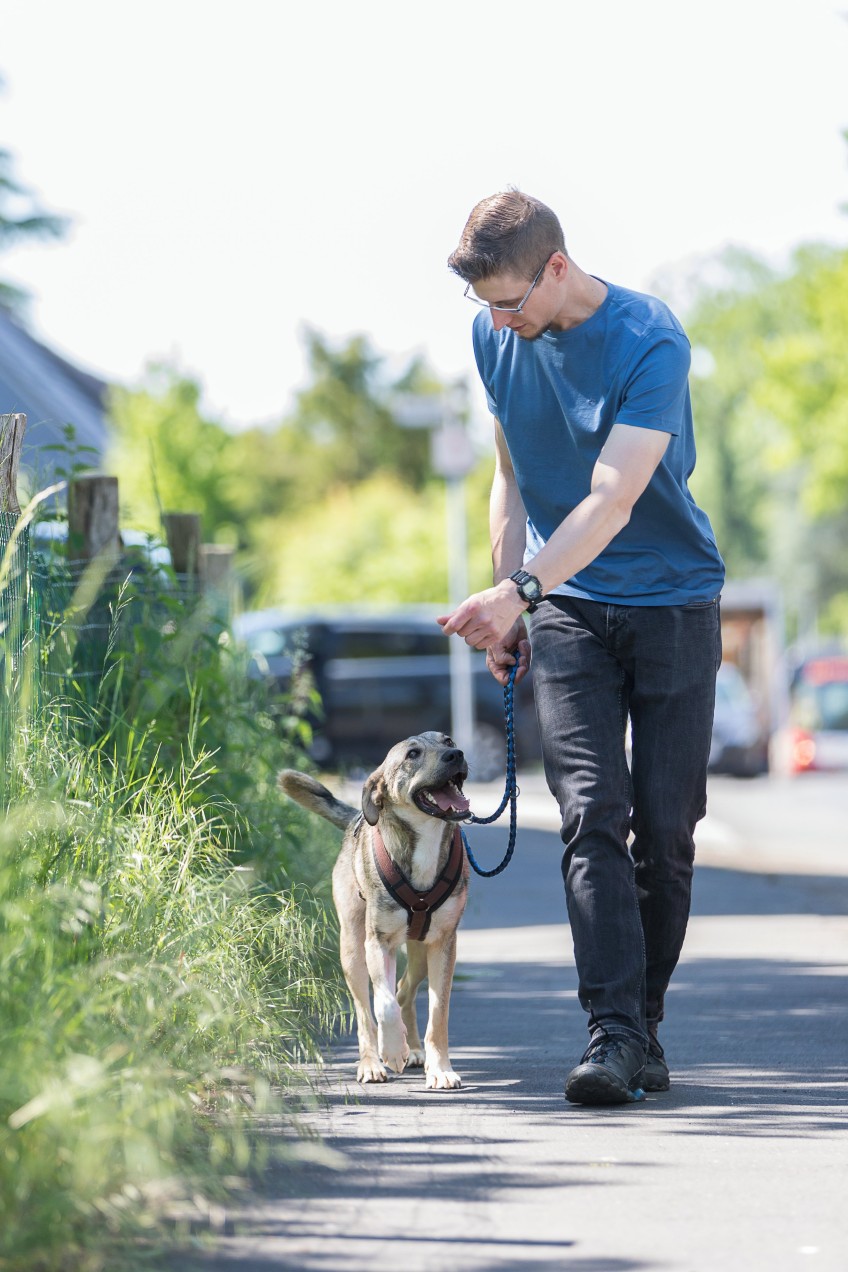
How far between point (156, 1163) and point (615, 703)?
230cm

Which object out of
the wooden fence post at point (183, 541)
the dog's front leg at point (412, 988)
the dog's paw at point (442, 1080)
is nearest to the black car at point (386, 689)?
the wooden fence post at point (183, 541)

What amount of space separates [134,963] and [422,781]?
1.36m

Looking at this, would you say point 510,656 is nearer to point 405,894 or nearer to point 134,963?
point 405,894

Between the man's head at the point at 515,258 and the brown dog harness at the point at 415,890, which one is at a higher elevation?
the man's head at the point at 515,258

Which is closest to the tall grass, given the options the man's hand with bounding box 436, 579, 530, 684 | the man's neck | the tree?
the man's hand with bounding box 436, 579, 530, 684

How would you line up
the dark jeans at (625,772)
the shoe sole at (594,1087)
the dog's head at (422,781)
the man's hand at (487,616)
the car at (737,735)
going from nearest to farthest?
1. the man's hand at (487,616)
2. the shoe sole at (594,1087)
3. the dark jeans at (625,772)
4. the dog's head at (422,781)
5. the car at (737,735)

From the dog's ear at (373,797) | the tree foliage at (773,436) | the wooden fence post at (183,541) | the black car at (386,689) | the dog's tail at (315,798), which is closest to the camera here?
the dog's ear at (373,797)

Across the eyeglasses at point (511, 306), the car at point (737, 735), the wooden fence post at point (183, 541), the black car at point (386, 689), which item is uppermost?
the eyeglasses at point (511, 306)

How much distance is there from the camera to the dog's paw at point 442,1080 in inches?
200

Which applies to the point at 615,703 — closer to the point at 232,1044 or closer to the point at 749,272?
the point at 232,1044

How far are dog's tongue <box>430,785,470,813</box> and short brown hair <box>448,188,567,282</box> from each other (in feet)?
4.91

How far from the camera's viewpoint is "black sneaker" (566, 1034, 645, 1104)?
15.3 ft

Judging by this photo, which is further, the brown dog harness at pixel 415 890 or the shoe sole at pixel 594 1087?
the brown dog harness at pixel 415 890

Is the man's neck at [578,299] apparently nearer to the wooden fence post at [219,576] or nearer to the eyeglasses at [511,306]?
the eyeglasses at [511,306]
